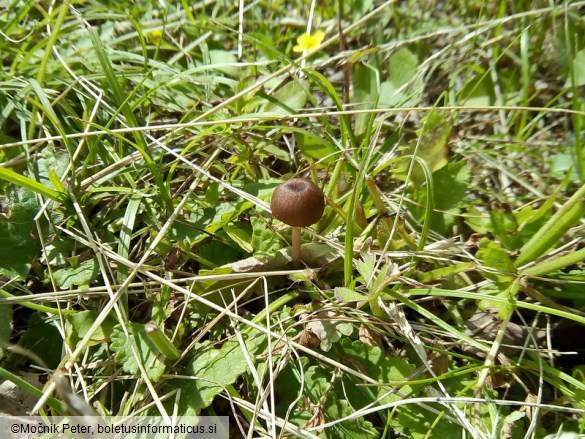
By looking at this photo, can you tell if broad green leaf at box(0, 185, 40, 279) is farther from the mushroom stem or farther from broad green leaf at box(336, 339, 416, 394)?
broad green leaf at box(336, 339, 416, 394)

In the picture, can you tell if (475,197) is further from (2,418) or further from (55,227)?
(2,418)

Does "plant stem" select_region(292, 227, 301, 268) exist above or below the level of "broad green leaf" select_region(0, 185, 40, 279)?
below

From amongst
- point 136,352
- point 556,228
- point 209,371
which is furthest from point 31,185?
point 556,228

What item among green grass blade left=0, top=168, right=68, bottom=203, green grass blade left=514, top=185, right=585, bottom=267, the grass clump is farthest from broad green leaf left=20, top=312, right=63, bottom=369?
green grass blade left=514, top=185, right=585, bottom=267

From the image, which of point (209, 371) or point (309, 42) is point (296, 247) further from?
point (309, 42)

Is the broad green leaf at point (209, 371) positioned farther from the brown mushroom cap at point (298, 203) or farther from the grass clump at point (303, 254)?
the brown mushroom cap at point (298, 203)

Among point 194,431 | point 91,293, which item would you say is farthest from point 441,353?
point 91,293

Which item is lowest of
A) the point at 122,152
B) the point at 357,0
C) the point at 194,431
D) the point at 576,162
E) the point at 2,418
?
the point at 194,431
